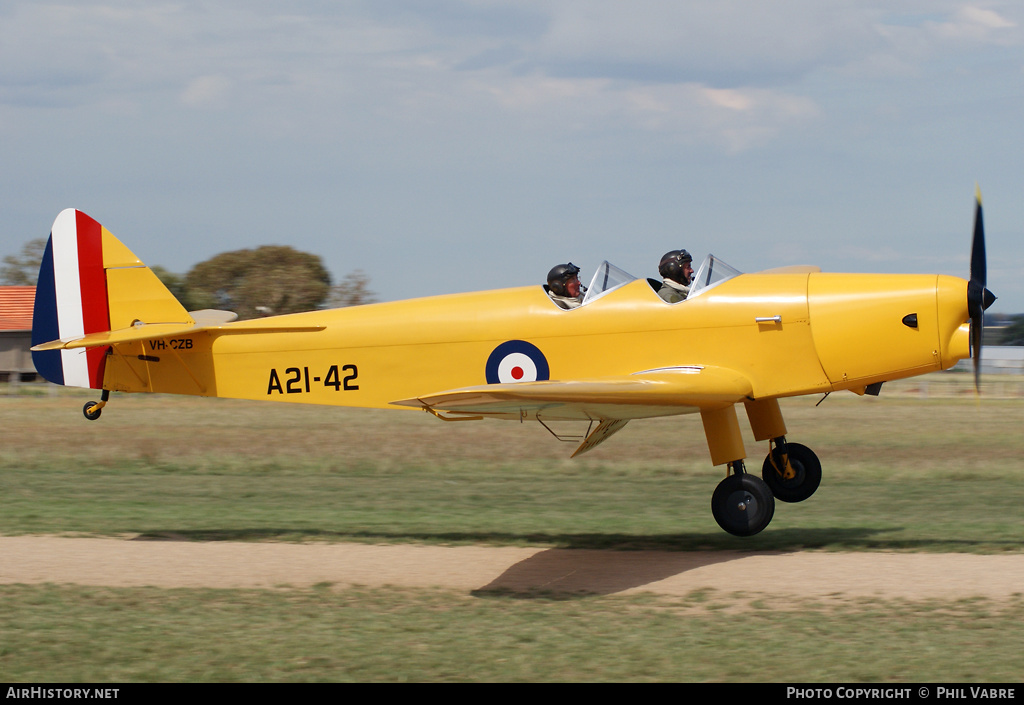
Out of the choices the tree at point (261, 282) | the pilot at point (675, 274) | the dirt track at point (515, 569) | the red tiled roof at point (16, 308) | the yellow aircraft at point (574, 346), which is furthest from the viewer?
the tree at point (261, 282)

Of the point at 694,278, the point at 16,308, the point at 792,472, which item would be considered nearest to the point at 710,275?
the point at 694,278

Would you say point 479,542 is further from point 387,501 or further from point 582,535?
point 387,501

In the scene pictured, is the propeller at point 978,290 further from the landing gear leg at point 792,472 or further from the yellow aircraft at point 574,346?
the landing gear leg at point 792,472

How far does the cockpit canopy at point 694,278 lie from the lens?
9875 mm

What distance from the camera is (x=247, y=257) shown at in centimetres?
6356

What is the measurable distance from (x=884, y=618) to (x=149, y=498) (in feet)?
35.6

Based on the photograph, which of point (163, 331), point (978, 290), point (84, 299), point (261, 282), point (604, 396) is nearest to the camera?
point (604, 396)

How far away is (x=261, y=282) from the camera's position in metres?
60.1

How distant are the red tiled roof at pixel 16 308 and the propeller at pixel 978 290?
1957 inches

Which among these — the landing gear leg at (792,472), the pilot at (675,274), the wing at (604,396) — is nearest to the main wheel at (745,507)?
the wing at (604,396)

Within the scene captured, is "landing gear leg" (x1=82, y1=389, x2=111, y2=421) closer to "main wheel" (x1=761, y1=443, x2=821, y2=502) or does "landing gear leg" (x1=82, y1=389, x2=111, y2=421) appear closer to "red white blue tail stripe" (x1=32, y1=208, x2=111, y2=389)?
"red white blue tail stripe" (x1=32, y1=208, x2=111, y2=389)

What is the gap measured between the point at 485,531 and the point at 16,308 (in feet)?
162

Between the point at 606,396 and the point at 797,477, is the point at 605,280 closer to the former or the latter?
the point at 606,396

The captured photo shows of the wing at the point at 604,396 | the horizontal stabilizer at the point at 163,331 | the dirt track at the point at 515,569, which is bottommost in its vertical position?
the dirt track at the point at 515,569
